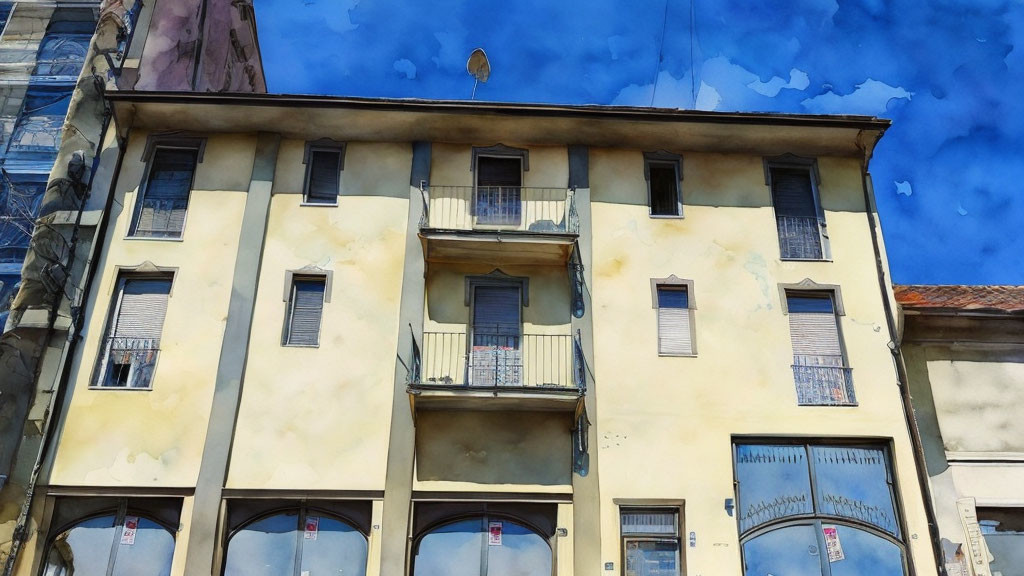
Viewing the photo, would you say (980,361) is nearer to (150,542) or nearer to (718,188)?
(718,188)

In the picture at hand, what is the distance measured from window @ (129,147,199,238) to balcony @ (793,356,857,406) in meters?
12.9

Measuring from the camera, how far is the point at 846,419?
16219 millimetres

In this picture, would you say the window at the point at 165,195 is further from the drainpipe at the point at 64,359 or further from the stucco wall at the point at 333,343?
the stucco wall at the point at 333,343

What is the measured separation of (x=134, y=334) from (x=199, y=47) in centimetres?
880

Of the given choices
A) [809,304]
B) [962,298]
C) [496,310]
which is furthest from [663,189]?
[962,298]

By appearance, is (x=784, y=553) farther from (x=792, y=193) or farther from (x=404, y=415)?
(x=792, y=193)

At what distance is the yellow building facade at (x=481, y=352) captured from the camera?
1526 cm

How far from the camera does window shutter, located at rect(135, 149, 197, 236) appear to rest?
17.8 metres

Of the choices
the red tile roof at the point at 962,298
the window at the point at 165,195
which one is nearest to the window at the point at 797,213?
the red tile roof at the point at 962,298

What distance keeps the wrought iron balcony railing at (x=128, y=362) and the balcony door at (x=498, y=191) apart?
6995 mm

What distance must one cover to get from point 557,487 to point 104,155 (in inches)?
469

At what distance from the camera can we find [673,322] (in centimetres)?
1709

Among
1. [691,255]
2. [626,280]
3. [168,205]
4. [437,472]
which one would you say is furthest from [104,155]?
[691,255]

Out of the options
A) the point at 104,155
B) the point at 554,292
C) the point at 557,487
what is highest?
the point at 104,155
